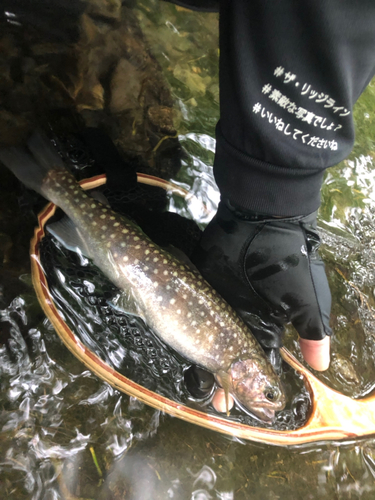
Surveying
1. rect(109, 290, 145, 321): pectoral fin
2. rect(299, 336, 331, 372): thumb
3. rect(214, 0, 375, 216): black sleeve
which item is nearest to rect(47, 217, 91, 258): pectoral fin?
rect(109, 290, 145, 321): pectoral fin

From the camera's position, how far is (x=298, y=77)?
124 centimetres

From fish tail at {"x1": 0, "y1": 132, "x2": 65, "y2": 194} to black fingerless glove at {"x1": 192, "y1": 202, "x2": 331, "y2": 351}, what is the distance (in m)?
1.10

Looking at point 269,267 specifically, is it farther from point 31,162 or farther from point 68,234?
point 31,162

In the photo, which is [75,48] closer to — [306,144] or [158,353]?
[306,144]

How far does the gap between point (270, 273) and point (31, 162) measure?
63.3 inches

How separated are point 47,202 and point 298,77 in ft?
5.15

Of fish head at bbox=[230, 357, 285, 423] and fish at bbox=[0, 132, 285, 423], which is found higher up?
fish at bbox=[0, 132, 285, 423]

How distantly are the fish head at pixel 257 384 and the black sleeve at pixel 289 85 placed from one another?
1091 millimetres

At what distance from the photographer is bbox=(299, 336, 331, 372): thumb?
2045mm

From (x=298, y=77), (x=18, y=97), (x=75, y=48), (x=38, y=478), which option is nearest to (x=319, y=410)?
(x=38, y=478)

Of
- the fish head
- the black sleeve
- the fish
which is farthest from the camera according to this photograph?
the fish head

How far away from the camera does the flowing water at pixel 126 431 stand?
5.52 ft

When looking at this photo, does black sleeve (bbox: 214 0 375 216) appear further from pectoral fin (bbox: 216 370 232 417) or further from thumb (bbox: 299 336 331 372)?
pectoral fin (bbox: 216 370 232 417)

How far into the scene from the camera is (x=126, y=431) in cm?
186
